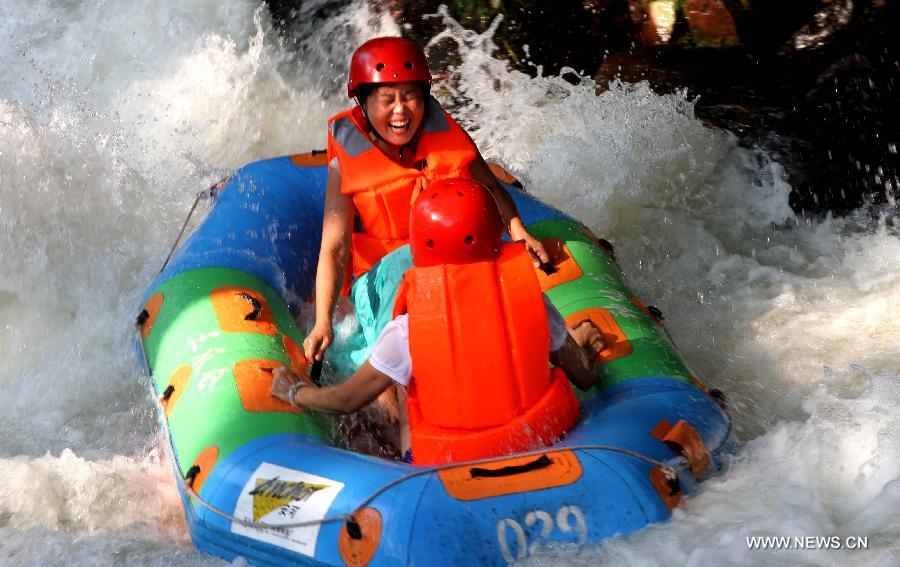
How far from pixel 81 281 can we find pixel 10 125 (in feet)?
3.34

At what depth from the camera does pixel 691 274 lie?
566cm

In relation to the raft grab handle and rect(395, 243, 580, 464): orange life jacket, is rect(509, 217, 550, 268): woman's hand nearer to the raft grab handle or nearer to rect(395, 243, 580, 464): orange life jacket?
rect(395, 243, 580, 464): orange life jacket

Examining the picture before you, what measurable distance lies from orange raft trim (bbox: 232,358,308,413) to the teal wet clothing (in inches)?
9.8

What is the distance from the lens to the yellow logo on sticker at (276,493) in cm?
329

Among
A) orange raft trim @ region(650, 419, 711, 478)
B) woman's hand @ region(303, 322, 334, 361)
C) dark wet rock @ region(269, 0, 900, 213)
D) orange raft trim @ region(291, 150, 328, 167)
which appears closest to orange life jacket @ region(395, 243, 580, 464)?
orange raft trim @ region(650, 419, 711, 478)

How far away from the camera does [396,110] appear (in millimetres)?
4148

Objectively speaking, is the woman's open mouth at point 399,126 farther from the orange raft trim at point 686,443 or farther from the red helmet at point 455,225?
the orange raft trim at point 686,443

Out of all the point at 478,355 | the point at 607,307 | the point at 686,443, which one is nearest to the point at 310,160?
the point at 607,307

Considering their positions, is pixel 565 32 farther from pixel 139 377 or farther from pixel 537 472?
pixel 537 472

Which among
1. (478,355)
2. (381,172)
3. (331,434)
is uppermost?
(381,172)

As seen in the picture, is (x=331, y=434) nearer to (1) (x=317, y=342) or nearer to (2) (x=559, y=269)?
(1) (x=317, y=342)

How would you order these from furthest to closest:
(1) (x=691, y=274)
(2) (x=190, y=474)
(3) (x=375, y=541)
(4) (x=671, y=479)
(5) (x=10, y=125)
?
(5) (x=10, y=125) → (1) (x=691, y=274) → (2) (x=190, y=474) → (4) (x=671, y=479) → (3) (x=375, y=541)

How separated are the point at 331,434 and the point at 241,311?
0.69 m

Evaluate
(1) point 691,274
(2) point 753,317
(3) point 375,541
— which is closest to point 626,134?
(1) point 691,274
